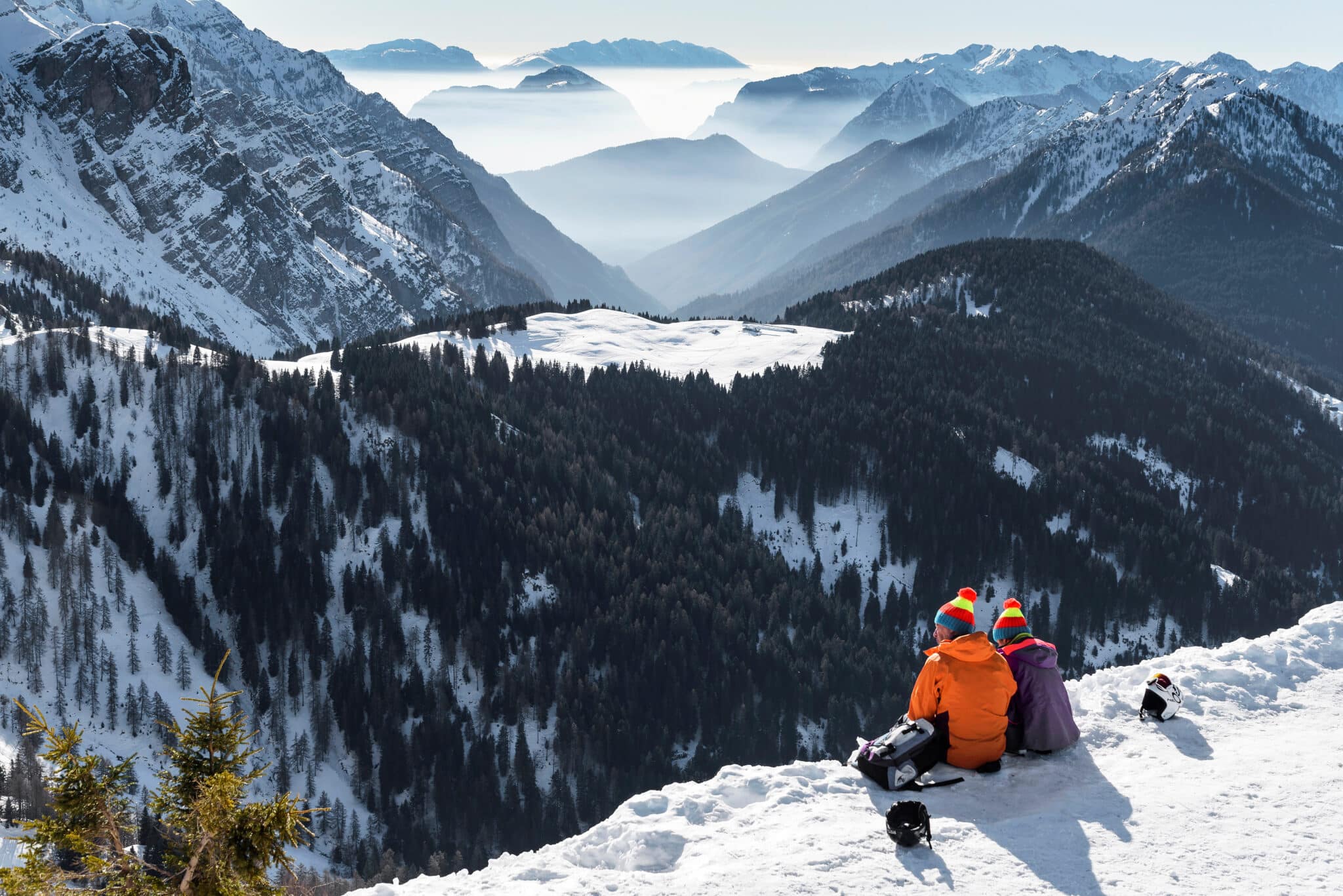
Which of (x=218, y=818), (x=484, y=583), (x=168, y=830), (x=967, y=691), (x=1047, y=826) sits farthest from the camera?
(x=484, y=583)

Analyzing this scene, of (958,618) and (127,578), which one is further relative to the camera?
(127,578)

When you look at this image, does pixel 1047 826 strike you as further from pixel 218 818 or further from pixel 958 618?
pixel 218 818

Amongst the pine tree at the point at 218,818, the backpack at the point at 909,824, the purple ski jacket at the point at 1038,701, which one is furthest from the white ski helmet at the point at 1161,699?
the pine tree at the point at 218,818

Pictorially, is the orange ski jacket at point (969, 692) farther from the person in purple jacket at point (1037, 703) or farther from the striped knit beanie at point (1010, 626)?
the striped knit beanie at point (1010, 626)

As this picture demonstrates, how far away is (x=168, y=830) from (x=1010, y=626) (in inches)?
762

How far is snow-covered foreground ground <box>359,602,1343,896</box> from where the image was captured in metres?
20.0

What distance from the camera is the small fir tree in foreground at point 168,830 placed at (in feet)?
50.3

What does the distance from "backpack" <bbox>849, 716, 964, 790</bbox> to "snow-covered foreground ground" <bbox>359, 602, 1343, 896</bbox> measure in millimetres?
355

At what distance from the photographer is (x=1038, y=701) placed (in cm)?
2491

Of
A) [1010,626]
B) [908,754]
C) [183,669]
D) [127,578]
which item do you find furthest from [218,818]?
[127,578]

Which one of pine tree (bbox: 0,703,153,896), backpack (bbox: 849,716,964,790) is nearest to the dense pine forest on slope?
backpack (bbox: 849,716,964,790)

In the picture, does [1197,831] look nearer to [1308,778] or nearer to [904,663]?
[1308,778]

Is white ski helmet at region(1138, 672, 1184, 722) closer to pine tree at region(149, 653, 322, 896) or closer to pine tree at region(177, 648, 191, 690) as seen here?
pine tree at region(149, 653, 322, 896)

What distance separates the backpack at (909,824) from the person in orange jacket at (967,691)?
3.07m
